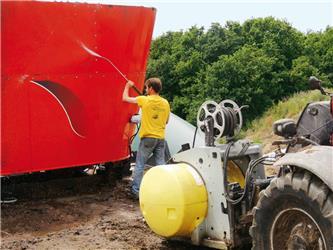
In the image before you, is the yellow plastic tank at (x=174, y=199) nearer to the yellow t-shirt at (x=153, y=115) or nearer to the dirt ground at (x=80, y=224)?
the dirt ground at (x=80, y=224)

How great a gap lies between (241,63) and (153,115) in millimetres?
14421

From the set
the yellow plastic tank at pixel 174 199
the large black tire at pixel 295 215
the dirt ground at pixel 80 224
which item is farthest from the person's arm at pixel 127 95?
the large black tire at pixel 295 215

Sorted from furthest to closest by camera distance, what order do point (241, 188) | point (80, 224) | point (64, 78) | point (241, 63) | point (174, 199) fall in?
point (241, 63), point (64, 78), point (80, 224), point (241, 188), point (174, 199)

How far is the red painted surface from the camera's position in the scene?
6.27 meters

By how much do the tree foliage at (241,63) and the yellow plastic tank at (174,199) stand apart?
47.3ft

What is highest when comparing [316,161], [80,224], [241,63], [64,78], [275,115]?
[241,63]

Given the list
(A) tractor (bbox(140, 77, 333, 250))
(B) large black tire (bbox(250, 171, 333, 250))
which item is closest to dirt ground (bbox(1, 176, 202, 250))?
(A) tractor (bbox(140, 77, 333, 250))

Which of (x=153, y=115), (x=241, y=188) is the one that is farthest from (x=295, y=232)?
(x=153, y=115)

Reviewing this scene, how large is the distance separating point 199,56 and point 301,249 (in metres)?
19.7

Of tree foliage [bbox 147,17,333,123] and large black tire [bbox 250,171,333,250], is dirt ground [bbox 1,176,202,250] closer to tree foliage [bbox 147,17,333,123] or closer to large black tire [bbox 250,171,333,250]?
large black tire [bbox 250,171,333,250]

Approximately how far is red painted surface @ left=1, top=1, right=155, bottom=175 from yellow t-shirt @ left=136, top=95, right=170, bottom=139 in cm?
42

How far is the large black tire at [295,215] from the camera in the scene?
375 centimetres

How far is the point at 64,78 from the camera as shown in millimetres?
6594

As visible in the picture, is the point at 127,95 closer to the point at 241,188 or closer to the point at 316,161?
the point at 241,188
